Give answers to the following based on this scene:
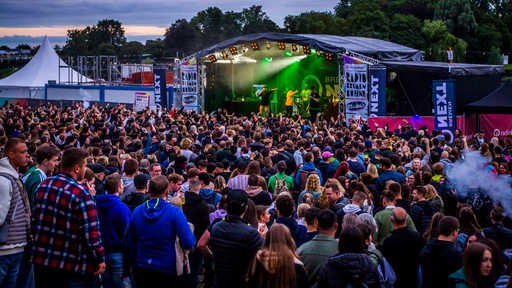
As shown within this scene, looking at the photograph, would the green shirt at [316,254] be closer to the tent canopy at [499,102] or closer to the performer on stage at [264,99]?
the tent canopy at [499,102]

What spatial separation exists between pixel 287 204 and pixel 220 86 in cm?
2673

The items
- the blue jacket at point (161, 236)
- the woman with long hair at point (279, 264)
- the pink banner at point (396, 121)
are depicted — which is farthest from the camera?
the pink banner at point (396, 121)

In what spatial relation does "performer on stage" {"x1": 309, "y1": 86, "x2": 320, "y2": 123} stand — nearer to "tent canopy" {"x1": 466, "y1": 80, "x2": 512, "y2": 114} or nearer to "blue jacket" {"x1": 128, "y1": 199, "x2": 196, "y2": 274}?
"tent canopy" {"x1": 466, "y1": 80, "x2": 512, "y2": 114}

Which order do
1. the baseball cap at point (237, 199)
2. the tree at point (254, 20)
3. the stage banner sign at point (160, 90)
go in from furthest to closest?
the tree at point (254, 20)
the stage banner sign at point (160, 90)
the baseball cap at point (237, 199)

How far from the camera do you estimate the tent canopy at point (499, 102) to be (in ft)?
73.3

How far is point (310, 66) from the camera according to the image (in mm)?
31797

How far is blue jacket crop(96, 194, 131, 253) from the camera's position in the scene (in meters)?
6.68

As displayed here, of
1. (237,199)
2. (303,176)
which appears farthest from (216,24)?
(237,199)

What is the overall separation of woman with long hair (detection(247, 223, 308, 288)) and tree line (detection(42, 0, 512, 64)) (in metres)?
52.1

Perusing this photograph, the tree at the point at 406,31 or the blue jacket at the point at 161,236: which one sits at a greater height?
the tree at the point at 406,31

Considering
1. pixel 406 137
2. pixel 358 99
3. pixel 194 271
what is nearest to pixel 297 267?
pixel 194 271

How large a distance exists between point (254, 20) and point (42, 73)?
36.3 m

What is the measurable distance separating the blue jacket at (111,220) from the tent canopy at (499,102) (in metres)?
17.9

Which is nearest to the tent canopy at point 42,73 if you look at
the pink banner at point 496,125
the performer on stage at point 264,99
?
the performer on stage at point 264,99
